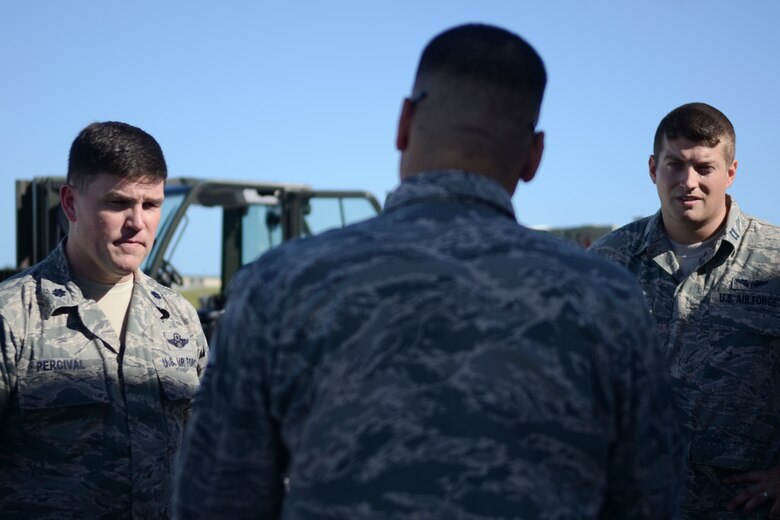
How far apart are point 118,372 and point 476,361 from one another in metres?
1.81

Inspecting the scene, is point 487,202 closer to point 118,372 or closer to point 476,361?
point 476,361

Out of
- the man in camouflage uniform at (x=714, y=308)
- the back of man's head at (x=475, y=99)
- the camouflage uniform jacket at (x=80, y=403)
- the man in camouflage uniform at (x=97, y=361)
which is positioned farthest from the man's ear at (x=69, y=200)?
the man in camouflage uniform at (x=714, y=308)

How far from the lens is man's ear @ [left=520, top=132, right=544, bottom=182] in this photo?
1.67 metres

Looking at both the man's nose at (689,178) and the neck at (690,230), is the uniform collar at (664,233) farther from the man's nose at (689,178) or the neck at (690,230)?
the man's nose at (689,178)

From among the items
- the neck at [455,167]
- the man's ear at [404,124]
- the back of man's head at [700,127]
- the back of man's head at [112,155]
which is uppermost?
the back of man's head at [700,127]

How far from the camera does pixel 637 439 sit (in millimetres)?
1540

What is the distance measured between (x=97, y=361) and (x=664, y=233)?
7.44 ft

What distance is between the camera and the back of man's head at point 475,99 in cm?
157

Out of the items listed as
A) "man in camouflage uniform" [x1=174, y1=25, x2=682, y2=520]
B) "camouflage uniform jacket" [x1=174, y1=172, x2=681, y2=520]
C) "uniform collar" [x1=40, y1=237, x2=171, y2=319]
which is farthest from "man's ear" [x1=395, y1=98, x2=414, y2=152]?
"uniform collar" [x1=40, y1=237, x2=171, y2=319]

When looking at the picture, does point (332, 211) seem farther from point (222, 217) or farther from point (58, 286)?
point (58, 286)

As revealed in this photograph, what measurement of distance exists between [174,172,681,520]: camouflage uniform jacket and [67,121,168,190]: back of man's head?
5.03 feet

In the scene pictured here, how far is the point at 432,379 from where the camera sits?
1.38 meters

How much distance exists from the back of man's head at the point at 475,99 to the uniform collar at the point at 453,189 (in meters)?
0.03

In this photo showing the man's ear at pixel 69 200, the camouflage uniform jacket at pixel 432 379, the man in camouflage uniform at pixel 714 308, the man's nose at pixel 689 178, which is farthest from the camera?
the man's nose at pixel 689 178
